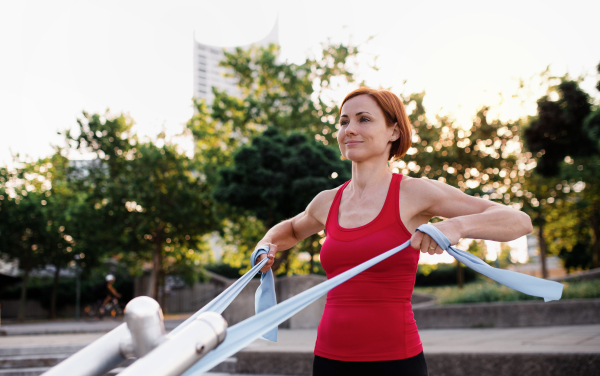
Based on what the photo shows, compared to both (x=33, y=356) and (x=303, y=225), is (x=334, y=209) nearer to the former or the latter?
(x=303, y=225)

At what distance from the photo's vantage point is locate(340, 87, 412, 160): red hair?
2125 mm

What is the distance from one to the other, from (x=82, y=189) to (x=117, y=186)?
7.96 feet

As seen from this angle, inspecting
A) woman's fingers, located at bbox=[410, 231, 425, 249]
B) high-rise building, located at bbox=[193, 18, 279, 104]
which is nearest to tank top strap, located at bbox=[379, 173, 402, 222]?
woman's fingers, located at bbox=[410, 231, 425, 249]

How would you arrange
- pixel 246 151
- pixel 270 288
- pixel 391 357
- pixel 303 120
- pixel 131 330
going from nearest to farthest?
pixel 131 330 < pixel 391 357 < pixel 270 288 < pixel 246 151 < pixel 303 120

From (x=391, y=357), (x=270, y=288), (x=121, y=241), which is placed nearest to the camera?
(x=391, y=357)

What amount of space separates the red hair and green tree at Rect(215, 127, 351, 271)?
12.7m

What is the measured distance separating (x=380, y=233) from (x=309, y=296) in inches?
26.2

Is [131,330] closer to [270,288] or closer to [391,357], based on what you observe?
[391,357]

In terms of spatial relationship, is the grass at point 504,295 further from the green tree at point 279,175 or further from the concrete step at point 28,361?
the concrete step at point 28,361

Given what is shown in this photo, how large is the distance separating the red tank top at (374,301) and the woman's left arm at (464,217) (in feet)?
0.46

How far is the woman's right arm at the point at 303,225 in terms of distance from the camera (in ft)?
7.86

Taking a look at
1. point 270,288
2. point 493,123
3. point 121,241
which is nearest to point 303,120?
point 493,123

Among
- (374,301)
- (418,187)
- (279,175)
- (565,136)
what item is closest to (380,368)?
(374,301)

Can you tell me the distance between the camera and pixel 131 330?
93cm
